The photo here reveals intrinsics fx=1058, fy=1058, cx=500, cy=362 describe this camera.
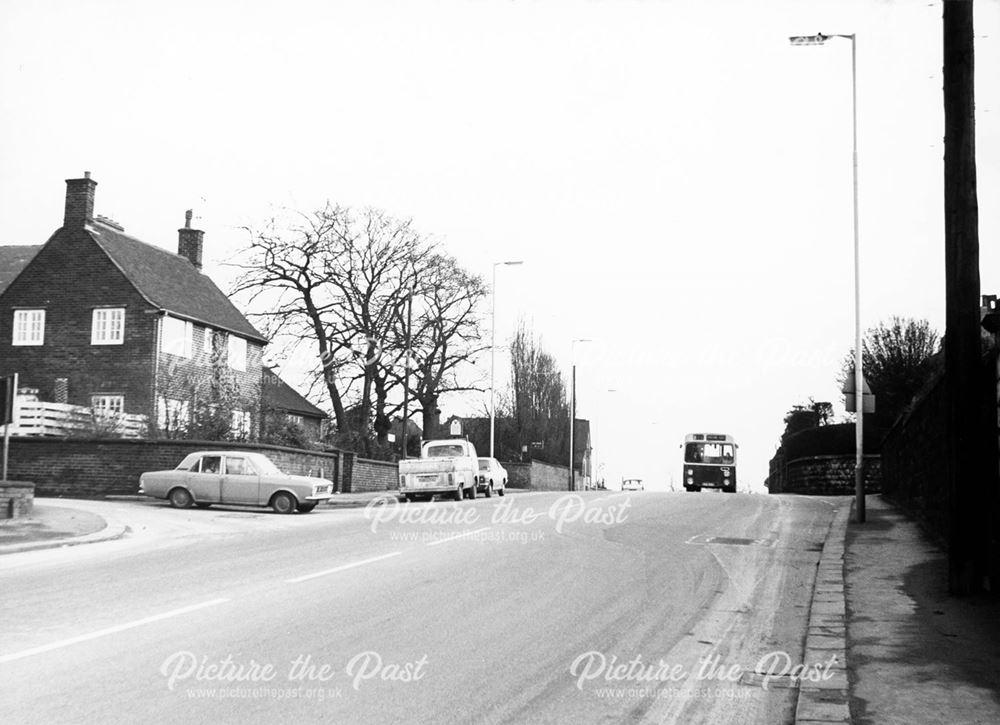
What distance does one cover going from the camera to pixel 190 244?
51.6 m

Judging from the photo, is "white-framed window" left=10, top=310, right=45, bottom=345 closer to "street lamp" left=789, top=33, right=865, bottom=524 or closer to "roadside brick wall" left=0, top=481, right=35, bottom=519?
"roadside brick wall" left=0, top=481, right=35, bottom=519

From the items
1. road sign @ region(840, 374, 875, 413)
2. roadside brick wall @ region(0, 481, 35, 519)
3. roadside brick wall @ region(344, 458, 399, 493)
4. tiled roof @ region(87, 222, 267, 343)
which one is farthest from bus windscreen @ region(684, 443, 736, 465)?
roadside brick wall @ region(0, 481, 35, 519)

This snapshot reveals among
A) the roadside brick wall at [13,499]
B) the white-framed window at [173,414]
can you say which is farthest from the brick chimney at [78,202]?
the roadside brick wall at [13,499]

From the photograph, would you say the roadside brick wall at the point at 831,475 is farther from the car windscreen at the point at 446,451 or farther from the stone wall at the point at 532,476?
the car windscreen at the point at 446,451

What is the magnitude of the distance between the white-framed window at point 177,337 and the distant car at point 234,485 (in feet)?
51.0

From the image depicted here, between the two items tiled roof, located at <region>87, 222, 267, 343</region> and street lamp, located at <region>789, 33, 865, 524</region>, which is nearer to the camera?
street lamp, located at <region>789, 33, 865, 524</region>

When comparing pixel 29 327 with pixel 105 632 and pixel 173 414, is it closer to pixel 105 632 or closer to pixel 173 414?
pixel 173 414

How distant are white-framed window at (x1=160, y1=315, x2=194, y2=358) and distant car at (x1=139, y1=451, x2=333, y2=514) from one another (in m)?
15.6

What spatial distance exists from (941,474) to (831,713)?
846cm

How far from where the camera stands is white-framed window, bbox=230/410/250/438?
36469 mm

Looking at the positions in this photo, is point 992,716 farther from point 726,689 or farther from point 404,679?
point 404,679

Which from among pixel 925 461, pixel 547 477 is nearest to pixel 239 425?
pixel 925 461

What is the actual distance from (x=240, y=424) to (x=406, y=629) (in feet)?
95.5

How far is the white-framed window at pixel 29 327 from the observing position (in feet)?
139
